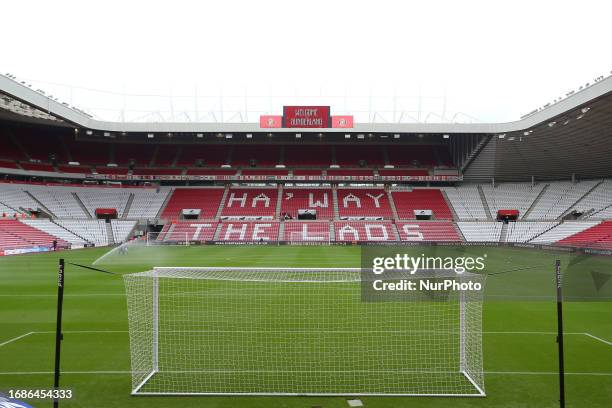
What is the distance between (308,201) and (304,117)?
33.8 ft

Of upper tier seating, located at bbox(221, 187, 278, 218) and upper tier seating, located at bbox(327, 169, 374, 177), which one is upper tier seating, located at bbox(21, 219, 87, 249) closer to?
upper tier seating, located at bbox(221, 187, 278, 218)

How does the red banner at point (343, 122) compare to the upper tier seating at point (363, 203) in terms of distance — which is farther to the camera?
the upper tier seating at point (363, 203)

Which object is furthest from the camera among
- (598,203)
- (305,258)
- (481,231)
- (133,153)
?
(133,153)

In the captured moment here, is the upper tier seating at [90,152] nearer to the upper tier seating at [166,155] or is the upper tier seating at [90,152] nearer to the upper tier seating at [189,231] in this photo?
the upper tier seating at [166,155]

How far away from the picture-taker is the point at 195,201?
1893 inches

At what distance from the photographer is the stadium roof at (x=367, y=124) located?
2756 centimetres

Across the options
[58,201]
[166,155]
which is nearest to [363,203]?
[166,155]

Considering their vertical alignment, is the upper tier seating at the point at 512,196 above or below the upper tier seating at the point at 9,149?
below

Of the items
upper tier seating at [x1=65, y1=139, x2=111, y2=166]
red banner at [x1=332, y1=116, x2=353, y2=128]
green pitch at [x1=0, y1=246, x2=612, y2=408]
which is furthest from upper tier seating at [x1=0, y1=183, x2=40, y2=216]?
red banner at [x1=332, y1=116, x2=353, y2=128]

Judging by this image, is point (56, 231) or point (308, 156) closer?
point (56, 231)

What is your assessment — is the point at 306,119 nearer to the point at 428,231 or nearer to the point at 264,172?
the point at 264,172

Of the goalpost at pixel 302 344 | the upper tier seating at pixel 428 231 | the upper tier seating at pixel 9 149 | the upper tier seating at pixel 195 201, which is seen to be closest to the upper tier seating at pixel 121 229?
the upper tier seating at pixel 195 201

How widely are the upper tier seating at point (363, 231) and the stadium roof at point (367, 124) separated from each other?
9.67 metres

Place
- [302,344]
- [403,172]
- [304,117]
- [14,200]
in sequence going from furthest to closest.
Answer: [403,172]
[304,117]
[14,200]
[302,344]
